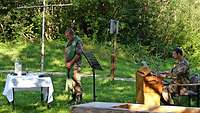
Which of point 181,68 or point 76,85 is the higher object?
point 181,68

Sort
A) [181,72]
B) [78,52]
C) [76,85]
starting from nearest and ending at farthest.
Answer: [181,72] → [78,52] → [76,85]

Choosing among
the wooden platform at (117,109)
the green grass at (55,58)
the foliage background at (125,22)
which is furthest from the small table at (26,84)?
the foliage background at (125,22)

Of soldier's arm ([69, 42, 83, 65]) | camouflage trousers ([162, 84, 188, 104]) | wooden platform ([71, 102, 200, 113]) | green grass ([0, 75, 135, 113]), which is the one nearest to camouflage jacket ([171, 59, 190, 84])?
camouflage trousers ([162, 84, 188, 104])

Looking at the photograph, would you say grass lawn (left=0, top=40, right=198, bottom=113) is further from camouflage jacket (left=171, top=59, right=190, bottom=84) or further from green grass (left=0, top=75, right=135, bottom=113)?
camouflage jacket (left=171, top=59, right=190, bottom=84)

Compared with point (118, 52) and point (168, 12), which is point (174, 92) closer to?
point (118, 52)

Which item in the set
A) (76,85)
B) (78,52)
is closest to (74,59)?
(78,52)

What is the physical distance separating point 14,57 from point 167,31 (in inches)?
296

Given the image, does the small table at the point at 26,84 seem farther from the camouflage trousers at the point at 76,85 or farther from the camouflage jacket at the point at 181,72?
the camouflage jacket at the point at 181,72

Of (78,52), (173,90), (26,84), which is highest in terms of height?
(78,52)

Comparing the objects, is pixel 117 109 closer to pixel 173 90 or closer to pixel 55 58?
pixel 173 90

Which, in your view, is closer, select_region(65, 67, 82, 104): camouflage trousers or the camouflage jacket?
the camouflage jacket

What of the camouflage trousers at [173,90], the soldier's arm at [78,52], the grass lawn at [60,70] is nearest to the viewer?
the camouflage trousers at [173,90]

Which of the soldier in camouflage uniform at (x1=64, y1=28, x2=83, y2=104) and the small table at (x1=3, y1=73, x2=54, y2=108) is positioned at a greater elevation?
the soldier in camouflage uniform at (x1=64, y1=28, x2=83, y2=104)

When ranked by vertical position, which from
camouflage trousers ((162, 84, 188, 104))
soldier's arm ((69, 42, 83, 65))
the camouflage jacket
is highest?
soldier's arm ((69, 42, 83, 65))
